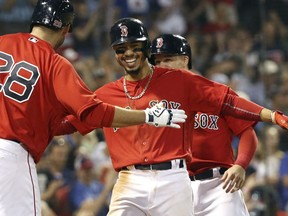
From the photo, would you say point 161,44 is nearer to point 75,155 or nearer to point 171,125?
point 171,125

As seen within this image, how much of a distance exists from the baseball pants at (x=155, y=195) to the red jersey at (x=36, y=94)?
0.66 m

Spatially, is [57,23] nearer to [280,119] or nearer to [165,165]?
[165,165]

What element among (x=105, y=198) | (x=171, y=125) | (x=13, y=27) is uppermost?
(x=171, y=125)

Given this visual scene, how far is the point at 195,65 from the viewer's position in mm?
11469

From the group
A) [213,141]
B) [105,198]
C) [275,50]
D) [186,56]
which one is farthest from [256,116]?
[275,50]

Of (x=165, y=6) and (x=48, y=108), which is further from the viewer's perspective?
(x=165, y=6)

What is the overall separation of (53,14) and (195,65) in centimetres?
617

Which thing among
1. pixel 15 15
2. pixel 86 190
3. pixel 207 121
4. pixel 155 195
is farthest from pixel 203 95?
pixel 15 15

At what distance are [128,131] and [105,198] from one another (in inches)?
136

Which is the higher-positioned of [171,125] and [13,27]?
[171,125]

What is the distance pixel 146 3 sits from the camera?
12227 millimetres

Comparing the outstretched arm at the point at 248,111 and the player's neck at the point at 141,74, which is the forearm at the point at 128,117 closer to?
the player's neck at the point at 141,74

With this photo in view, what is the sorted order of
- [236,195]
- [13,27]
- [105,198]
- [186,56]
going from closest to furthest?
[236,195]
[186,56]
[105,198]
[13,27]

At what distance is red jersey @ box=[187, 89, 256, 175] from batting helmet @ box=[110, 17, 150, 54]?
2.45ft
